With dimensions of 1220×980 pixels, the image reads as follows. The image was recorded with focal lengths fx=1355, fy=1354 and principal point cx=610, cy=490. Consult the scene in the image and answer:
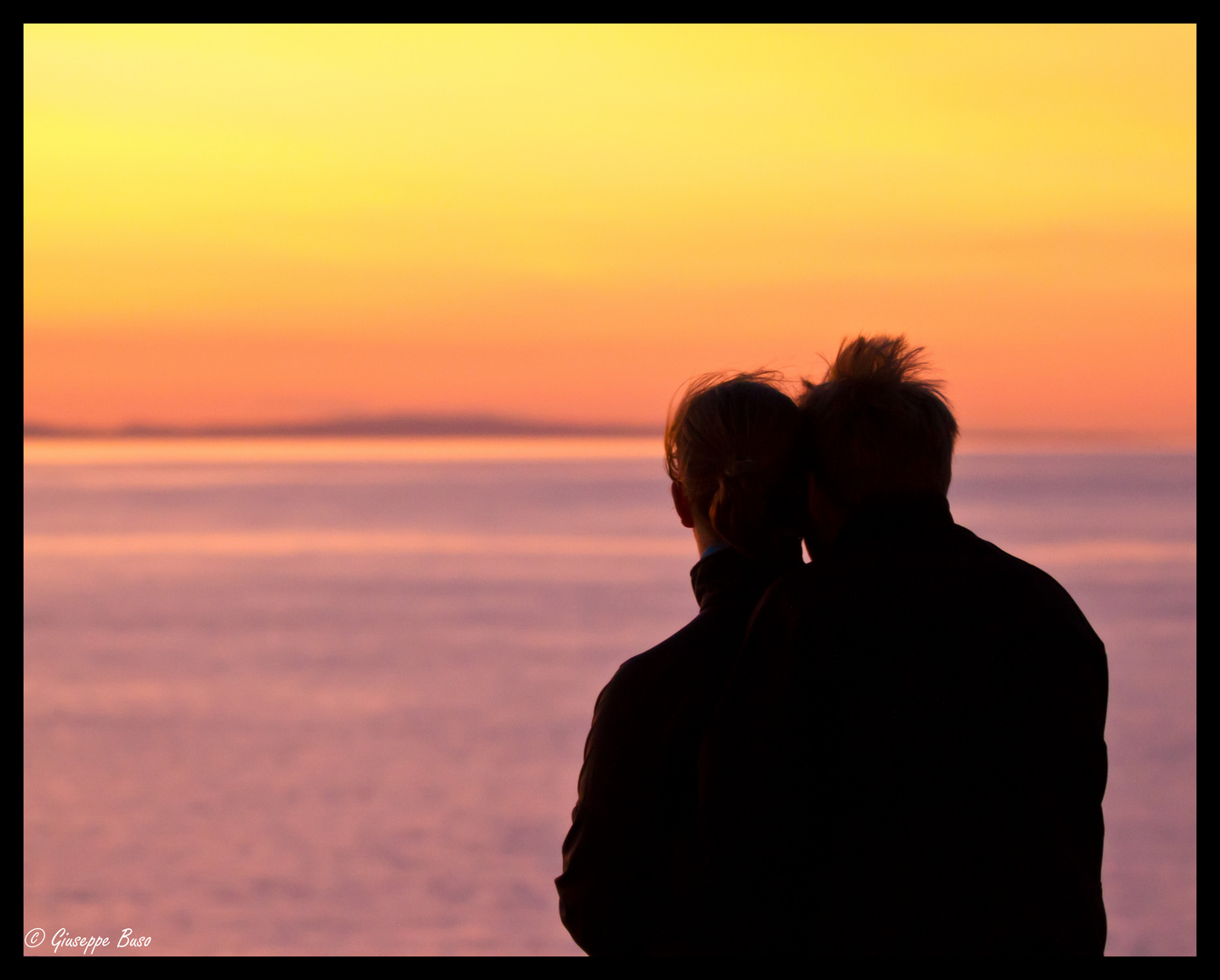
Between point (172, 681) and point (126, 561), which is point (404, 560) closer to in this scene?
point (126, 561)

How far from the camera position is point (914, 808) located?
182cm

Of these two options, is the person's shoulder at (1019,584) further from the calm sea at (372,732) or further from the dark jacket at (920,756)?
the calm sea at (372,732)

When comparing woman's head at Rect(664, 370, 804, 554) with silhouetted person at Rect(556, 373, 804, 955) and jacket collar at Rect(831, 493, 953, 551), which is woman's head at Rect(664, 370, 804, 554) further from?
jacket collar at Rect(831, 493, 953, 551)

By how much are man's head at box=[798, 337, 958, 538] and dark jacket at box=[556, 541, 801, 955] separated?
19 cm

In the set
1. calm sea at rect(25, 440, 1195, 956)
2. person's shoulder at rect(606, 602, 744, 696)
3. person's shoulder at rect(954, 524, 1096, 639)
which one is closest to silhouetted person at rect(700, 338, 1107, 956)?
person's shoulder at rect(954, 524, 1096, 639)

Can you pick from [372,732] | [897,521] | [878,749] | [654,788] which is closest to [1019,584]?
[897,521]

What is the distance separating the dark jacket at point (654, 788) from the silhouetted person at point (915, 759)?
0.08m

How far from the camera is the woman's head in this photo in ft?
6.70

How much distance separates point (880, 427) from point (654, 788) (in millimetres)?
623

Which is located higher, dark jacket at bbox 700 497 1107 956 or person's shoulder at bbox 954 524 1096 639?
person's shoulder at bbox 954 524 1096 639

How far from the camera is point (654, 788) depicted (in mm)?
1979

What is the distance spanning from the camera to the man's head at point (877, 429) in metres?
1.96
